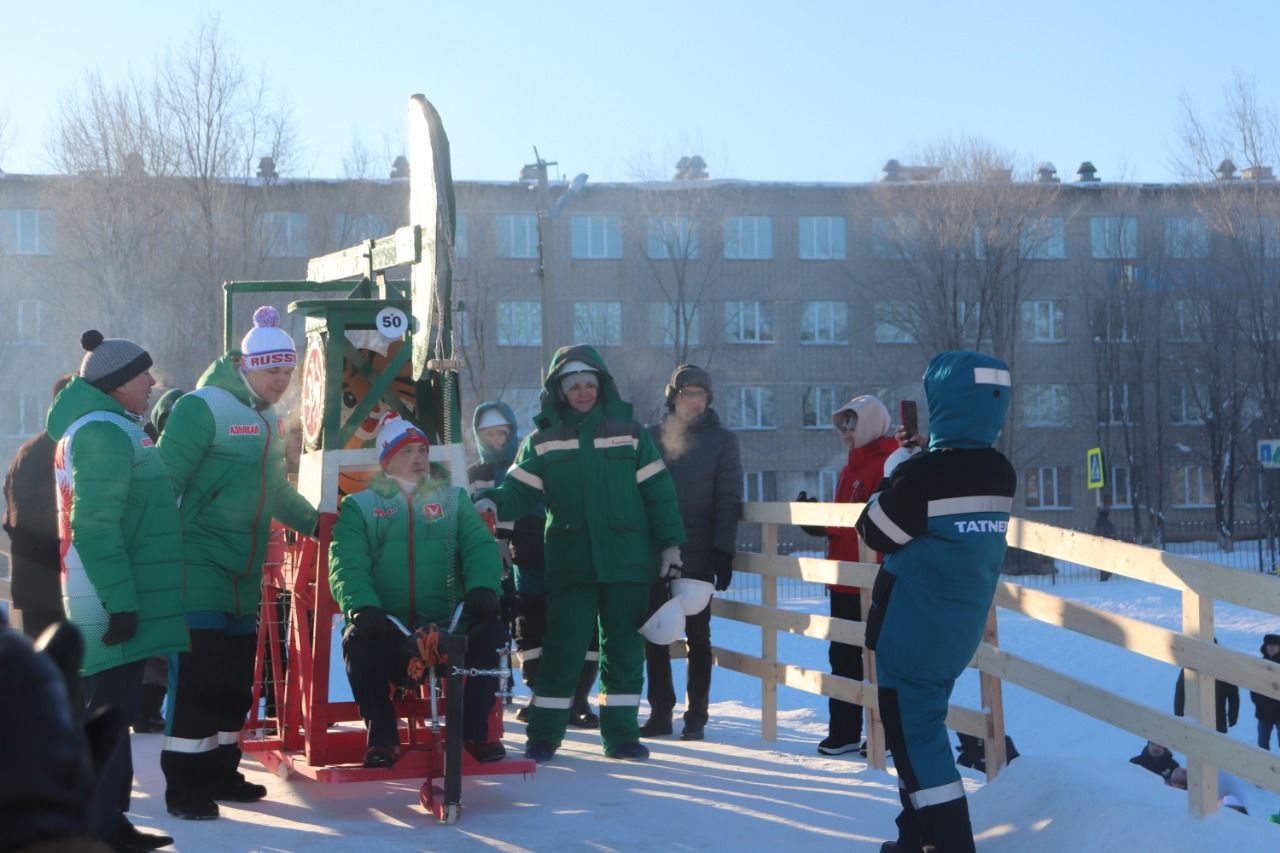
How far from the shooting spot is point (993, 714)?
19.8 ft

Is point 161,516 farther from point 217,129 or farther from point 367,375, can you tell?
point 217,129

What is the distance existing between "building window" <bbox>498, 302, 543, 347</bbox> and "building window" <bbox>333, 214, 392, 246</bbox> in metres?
5.65

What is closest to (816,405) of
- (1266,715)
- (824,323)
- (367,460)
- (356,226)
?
(824,323)

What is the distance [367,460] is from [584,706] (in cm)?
268

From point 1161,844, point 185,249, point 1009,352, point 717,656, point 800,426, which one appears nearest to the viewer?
point 1161,844

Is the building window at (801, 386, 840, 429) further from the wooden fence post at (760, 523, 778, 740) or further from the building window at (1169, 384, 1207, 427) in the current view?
the wooden fence post at (760, 523, 778, 740)

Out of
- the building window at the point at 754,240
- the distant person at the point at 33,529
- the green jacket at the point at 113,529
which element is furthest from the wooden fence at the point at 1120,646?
the building window at the point at 754,240

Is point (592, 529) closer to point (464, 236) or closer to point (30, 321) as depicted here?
point (30, 321)

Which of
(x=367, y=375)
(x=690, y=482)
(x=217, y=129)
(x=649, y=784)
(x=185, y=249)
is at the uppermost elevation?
(x=217, y=129)

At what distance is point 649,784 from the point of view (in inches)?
258

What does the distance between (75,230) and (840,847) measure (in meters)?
30.8

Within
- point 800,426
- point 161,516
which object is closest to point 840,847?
point 161,516

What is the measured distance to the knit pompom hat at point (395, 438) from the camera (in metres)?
6.07

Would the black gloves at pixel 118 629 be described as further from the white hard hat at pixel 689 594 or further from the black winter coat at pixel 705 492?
the black winter coat at pixel 705 492
